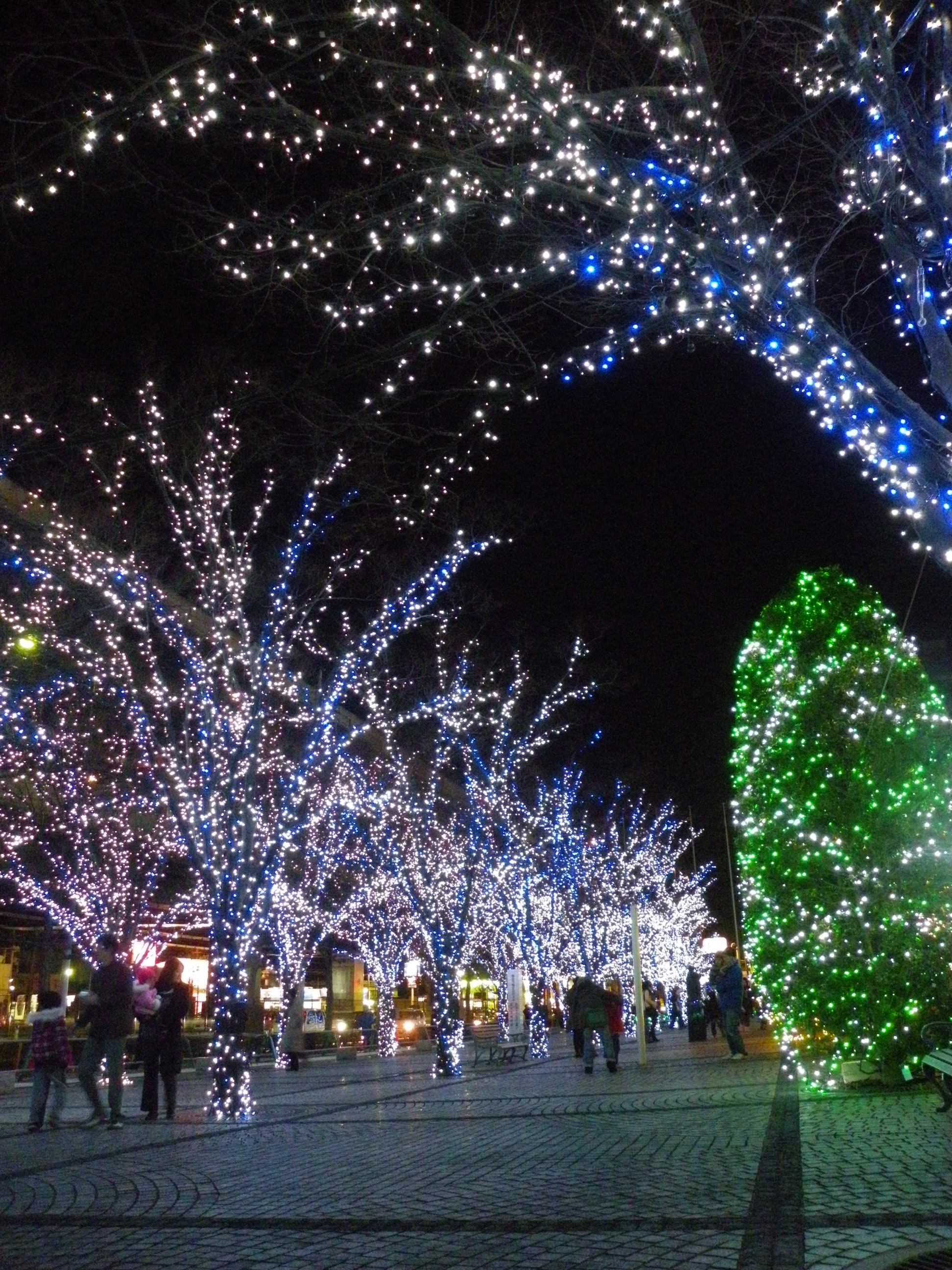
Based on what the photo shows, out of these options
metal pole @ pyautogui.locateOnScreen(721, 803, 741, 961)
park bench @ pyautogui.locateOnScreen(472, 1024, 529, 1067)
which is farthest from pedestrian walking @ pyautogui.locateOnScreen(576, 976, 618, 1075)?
metal pole @ pyautogui.locateOnScreen(721, 803, 741, 961)

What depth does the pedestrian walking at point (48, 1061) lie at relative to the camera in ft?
38.7

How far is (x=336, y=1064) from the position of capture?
27.6 metres

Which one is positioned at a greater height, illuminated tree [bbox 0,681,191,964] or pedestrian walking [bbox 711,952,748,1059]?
illuminated tree [bbox 0,681,191,964]

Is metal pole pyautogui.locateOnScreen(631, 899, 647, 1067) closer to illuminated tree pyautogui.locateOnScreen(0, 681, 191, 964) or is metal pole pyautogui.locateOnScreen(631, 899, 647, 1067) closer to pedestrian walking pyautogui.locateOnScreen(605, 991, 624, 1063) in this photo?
pedestrian walking pyautogui.locateOnScreen(605, 991, 624, 1063)

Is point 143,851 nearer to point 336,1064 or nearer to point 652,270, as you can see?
point 336,1064

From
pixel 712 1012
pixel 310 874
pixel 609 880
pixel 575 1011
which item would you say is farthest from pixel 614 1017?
pixel 609 880

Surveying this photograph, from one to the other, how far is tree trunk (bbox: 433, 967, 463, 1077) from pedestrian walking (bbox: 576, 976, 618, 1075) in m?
2.38

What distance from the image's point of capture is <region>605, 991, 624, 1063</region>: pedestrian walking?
61.0 feet

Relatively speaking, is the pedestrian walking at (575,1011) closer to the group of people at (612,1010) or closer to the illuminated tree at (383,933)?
the group of people at (612,1010)

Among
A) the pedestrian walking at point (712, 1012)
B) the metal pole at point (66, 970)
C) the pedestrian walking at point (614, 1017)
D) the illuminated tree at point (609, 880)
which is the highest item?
the illuminated tree at point (609, 880)

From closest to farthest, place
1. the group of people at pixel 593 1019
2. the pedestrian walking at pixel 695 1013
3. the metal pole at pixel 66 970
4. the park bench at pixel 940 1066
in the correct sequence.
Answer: the park bench at pixel 940 1066
the group of people at pixel 593 1019
the pedestrian walking at pixel 695 1013
the metal pole at pixel 66 970

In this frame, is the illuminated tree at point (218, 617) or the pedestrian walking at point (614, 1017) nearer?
the illuminated tree at point (218, 617)

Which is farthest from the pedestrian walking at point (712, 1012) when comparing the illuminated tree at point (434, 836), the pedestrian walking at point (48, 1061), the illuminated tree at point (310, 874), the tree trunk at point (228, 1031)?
the pedestrian walking at point (48, 1061)

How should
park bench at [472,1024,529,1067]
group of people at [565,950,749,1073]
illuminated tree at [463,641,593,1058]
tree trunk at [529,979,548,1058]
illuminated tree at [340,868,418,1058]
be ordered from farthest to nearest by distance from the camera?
illuminated tree at [340,868,418,1058]
tree trunk at [529,979,548,1058]
illuminated tree at [463,641,593,1058]
park bench at [472,1024,529,1067]
group of people at [565,950,749,1073]
